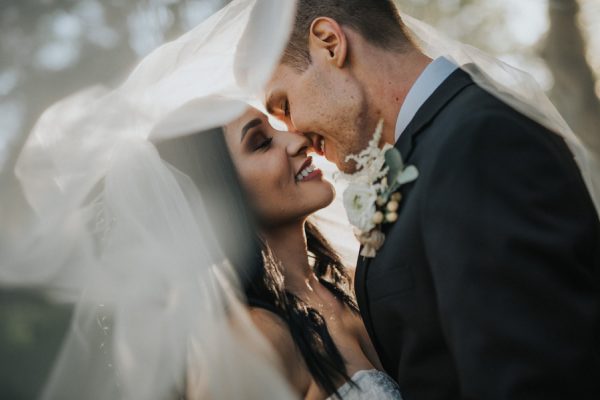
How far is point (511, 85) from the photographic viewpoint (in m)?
2.55

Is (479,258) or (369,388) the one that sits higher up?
(479,258)

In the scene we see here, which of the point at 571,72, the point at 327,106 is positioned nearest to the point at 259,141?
the point at 327,106

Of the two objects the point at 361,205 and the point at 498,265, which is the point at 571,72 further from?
the point at 498,265

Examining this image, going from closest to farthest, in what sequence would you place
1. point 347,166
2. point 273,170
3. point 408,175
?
point 408,175, point 347,166, point 273,170

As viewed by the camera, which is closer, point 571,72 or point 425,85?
point 425,85

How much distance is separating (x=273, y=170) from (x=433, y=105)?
1118 millimetres

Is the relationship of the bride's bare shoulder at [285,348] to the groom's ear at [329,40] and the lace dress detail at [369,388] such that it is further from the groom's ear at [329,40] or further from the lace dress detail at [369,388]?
the groom's ear at [329,40]

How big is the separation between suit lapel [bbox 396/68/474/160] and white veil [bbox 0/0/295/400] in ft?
2.14

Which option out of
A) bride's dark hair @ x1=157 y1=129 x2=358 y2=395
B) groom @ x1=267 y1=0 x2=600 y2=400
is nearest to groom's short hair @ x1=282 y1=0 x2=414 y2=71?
groom @ x1=267 y1=0 x2=600 y2=400

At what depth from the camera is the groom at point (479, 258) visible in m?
1.67

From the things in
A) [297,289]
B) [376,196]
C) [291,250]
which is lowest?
[297,289]

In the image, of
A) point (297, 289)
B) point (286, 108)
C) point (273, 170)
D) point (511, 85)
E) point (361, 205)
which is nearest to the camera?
point (361, 205)

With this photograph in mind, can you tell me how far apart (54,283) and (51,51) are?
6407 mm

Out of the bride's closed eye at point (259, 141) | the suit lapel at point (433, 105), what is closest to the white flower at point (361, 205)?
the suit lapel at point (433, 105)
